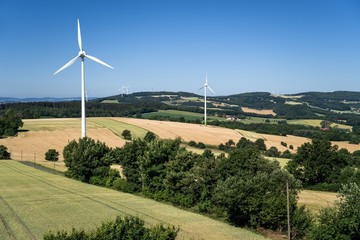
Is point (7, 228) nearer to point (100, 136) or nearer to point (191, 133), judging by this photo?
point (100, 136)

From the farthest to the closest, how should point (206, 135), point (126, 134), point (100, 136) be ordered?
point (206, 135), point (126, 134), point (100, 136)

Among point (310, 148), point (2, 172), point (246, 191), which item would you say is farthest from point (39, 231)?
point (310, 148)

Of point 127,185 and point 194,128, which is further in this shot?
point 194,128

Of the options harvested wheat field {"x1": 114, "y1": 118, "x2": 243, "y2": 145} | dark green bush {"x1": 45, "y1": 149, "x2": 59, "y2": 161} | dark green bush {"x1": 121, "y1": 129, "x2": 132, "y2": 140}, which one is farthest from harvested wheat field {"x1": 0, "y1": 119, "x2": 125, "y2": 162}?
harvested wheat field {"x1": 114, "y1": 118, "x2": 243, "y2": 145}

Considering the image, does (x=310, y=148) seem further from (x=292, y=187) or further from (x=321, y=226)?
(x=321, y=226)

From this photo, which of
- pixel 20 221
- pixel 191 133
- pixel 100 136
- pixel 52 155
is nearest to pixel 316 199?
pixel 20 221

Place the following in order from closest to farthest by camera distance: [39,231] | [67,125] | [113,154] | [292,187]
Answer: [39,231], [292,187], [113,154], [67,125]

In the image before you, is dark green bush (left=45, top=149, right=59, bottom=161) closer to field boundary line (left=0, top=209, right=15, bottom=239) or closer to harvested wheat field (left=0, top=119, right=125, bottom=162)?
harvested wheat field (left=0, top=119, right=125, bottom=162)

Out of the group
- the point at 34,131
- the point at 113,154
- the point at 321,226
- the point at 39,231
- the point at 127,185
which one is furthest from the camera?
the point at 34,131

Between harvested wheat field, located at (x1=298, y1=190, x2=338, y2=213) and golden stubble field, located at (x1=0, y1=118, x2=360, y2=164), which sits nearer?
harvested wheat field, located at (x1=298, y1=190, x2=338, y2=213)
